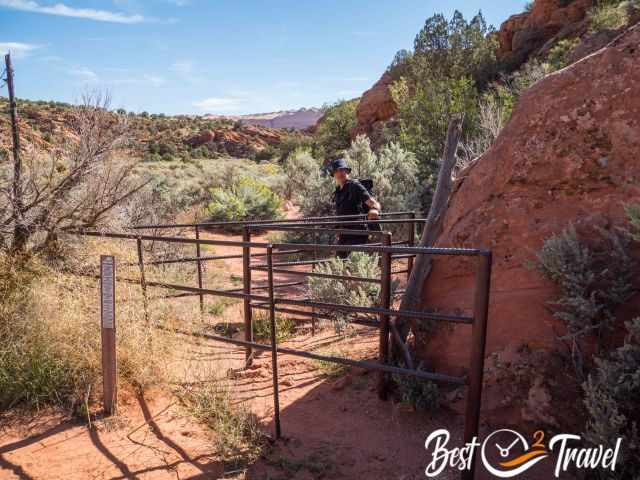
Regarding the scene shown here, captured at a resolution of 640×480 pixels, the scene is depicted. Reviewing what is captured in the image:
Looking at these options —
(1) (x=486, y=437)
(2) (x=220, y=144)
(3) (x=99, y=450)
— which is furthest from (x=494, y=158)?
(2) (x=220, y=144)

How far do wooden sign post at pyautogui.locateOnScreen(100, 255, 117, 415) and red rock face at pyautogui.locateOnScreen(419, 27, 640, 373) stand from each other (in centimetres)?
241

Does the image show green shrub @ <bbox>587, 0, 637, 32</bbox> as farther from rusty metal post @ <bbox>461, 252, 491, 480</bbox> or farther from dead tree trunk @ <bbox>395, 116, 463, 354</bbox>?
rusty metal post @ <bbox>461, 252, 491, 480</bbox>

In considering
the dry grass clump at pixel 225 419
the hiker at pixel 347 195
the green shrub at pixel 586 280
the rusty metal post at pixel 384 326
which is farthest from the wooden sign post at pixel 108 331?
the hiker at pixel 347 195

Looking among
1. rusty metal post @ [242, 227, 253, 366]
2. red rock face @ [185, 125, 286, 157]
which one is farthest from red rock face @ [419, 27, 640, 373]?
red rock face @ [185, 125, 286, 157]

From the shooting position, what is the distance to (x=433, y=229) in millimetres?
4312

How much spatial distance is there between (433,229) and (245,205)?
12.6 m

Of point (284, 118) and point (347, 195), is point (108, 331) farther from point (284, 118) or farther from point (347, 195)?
point (284, 118)

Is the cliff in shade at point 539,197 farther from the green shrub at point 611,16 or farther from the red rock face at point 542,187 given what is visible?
the green shrub at point 611,16

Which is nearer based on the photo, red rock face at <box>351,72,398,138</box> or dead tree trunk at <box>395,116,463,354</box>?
dead tree trunk at <box>395,116,463,354</box>

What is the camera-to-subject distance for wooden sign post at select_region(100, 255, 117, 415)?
11.6 ft

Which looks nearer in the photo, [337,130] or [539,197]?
[539,197]
